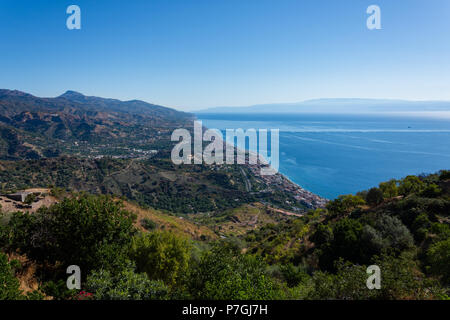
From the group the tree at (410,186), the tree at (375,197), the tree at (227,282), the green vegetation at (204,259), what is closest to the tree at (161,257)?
the green vegetation at (204,259)

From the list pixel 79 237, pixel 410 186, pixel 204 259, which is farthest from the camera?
pixel 410 186

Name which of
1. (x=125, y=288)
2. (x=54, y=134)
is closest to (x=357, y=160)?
(x=125, y=288)

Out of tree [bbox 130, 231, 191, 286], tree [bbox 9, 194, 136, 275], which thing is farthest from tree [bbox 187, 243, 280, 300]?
tree [bbox 9, 194, 136, 275]

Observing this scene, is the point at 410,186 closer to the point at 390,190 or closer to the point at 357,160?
the point at 390,190

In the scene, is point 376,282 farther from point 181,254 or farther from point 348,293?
point 181,254

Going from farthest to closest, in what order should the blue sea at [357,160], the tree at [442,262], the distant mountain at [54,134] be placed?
the distant mountain at [54,134] < the blue sea at [357,160] < the tree at [442,262]

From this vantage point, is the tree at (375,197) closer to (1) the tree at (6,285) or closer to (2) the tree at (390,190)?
(2) the tree at (390,190)

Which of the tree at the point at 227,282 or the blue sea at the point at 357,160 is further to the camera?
the blue sea at the point at 357,160

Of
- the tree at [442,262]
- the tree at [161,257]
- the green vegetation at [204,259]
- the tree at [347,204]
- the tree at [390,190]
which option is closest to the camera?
the green vegetation at [204,259]

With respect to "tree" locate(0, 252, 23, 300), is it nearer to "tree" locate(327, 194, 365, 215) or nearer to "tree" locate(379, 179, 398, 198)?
"tree" locate(327, 194, 365, 215)

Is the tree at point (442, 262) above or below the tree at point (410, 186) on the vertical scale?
below
